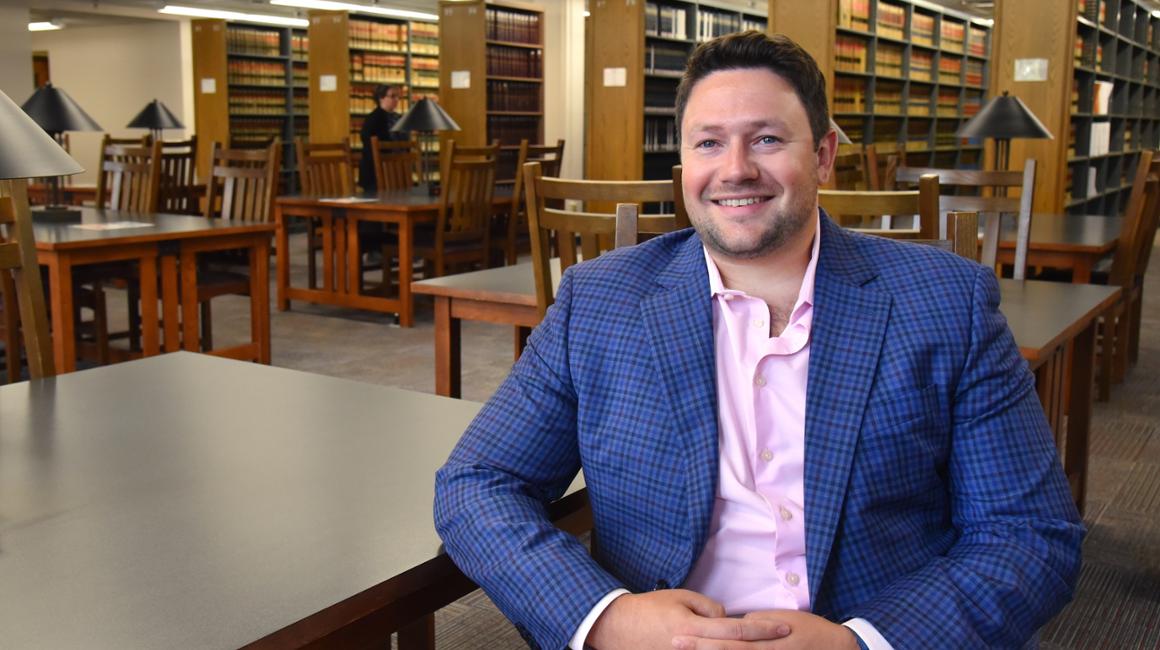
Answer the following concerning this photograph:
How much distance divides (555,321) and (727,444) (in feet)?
0.81

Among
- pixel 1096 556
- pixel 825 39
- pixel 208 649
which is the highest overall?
pixel 825 39

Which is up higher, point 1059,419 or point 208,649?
point 208,649

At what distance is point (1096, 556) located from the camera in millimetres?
2779

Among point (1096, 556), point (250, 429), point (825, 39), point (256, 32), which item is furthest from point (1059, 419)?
point (256, 32)

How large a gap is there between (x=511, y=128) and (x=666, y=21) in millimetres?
1778

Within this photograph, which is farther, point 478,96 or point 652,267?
point 478,96

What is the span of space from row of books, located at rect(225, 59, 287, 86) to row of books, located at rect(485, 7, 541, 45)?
10.4ft

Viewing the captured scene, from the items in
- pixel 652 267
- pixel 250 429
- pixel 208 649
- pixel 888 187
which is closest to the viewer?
pixel 208 649

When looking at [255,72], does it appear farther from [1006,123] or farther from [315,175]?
[1006,123]

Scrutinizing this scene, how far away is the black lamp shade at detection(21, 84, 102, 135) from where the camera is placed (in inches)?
181

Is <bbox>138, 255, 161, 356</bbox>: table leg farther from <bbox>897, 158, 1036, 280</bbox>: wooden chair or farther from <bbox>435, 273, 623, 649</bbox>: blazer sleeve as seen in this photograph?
<bbox>435, 273, 623, 649</bbox>: blazer sleeve

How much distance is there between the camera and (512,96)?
378 inches

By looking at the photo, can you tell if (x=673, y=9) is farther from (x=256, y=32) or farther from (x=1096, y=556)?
(x=1096, y=556)

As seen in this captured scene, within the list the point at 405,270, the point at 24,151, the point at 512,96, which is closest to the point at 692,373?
the point at 24,151
